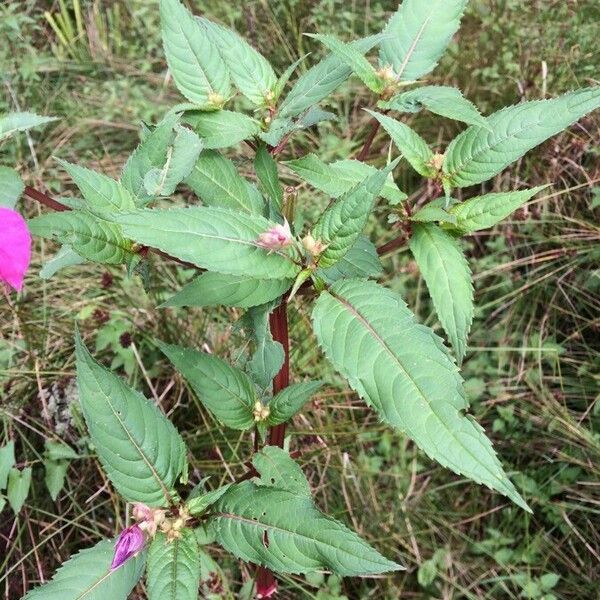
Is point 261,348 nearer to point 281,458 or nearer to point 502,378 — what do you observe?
point 281,458

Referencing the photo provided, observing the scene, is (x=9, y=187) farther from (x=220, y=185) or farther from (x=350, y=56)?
(x=350, y=56)

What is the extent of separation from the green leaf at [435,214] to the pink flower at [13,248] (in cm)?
42

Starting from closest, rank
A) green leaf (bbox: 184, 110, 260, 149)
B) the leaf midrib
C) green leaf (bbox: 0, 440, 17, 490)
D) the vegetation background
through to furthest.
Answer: the leaf midrib, green leaf (bbox: 184, 110, 260, 149), green leaf (bbox: 0, 440, 17, 490), the vegetation background

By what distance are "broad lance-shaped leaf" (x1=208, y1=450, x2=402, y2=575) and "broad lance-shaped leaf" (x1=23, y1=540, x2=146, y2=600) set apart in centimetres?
10

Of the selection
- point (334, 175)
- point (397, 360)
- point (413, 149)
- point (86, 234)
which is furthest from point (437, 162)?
point (86, 234)

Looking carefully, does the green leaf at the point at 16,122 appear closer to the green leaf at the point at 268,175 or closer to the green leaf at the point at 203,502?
the green leaf at the point at 268,175

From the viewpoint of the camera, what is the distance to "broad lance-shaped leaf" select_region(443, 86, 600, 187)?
782 mm

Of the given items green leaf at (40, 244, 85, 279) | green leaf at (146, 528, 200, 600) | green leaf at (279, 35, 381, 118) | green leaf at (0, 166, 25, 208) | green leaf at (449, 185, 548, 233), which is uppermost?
green leaf at (279, 35, 381, 118)

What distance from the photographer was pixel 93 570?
727 mm

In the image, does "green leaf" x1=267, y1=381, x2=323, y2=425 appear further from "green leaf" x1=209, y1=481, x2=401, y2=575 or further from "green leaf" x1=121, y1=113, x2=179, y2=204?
"green leaf" x1=121, y1=113, x2=179, y2=204

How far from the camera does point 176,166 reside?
744 mm

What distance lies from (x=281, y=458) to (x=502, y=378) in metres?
1.14

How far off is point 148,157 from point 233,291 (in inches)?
7.8

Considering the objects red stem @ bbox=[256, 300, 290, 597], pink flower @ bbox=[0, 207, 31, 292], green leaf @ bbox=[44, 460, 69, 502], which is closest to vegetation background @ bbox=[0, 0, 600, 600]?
green leaf @ bbox=[44, 460, 69, 502]
